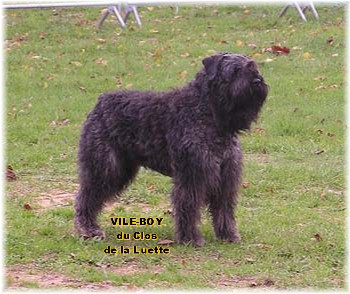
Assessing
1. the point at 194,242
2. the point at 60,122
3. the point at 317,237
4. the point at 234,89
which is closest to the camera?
the point at 234,89

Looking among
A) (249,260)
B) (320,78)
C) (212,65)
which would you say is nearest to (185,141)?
(212,65)

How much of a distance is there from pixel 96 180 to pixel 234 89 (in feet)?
5.35

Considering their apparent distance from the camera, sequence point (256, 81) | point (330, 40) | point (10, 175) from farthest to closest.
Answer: point (330, 40) → point (10, 175) → point (256, 81)

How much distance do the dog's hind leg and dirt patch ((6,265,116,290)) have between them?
102 centimetres

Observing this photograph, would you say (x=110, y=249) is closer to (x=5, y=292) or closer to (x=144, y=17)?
(x=5, y=292)

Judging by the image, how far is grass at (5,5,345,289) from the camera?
769 cm

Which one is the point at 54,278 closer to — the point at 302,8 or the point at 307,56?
the point at 307,56

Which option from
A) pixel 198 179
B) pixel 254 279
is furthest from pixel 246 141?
pixel 254 279

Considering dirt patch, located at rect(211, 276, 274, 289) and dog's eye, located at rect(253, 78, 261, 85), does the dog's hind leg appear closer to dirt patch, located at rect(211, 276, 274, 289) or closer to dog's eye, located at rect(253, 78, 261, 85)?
dog's eye, located at rect(253, 78, 261, 85)

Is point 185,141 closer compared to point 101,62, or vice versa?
point 185,141

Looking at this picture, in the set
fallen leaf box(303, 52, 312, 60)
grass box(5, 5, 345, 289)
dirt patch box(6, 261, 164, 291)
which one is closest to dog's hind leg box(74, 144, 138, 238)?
grass box(5, 5, 345, 289)

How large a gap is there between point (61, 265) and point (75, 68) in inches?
402

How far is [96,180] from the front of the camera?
28.2 ft

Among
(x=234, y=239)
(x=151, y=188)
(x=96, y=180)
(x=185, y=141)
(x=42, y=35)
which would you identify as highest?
(x=42, y=35)
